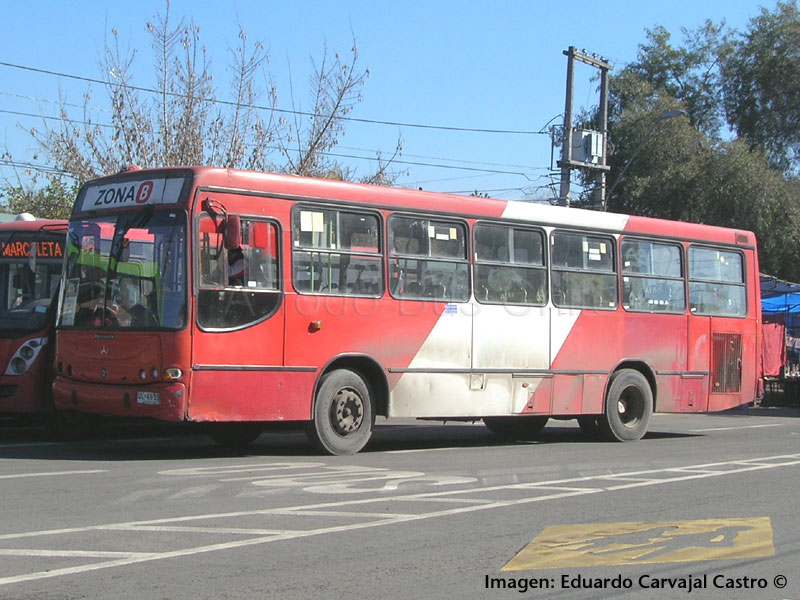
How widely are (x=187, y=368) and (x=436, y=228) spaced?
3.94 metres

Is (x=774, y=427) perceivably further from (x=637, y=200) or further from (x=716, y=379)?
(x=637, y=200)

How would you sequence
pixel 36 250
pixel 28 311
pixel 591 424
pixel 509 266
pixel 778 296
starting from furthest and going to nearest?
1. pixel 778 296
2. pixel 591 424
3. pixel 509 266
4. pixel 36 250
5. pixel 28 311

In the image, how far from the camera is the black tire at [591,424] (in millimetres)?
15463

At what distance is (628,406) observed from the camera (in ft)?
51.6

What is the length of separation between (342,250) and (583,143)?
61.5 feet

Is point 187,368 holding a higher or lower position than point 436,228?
lower

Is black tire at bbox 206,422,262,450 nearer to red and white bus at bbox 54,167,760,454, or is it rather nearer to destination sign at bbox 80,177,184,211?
→ red and white bus at bbox 54,167,760,454

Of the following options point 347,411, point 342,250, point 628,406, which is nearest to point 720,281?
point 628,406

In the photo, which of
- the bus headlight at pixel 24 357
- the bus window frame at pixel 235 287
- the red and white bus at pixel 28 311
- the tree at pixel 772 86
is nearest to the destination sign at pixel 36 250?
the red and white bus at pixel 28 311

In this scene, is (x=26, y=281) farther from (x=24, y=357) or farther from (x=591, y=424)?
(x=591, y=424)

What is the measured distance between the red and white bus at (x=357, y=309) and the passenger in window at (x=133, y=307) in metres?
0.03

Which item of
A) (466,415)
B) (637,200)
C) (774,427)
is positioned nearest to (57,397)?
(466,415)

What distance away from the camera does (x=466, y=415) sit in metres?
13.3

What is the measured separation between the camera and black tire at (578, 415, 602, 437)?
1546 centimetres
